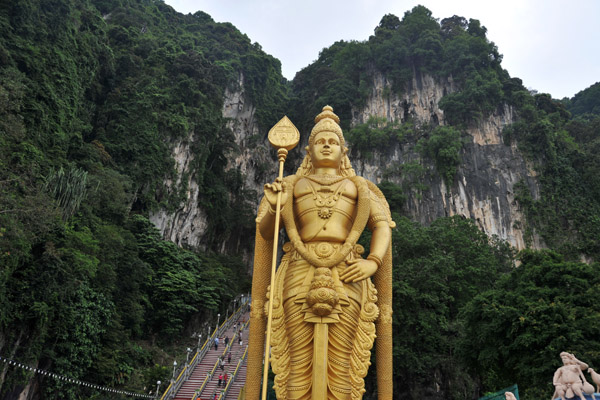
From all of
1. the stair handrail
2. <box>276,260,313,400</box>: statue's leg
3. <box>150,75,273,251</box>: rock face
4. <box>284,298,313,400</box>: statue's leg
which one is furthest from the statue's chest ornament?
<box>150,75,273,251</box>: rock face

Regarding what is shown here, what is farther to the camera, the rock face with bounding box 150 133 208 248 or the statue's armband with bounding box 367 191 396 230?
the rock face with bounding box 150 133 208 248

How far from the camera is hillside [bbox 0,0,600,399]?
33.1 ft

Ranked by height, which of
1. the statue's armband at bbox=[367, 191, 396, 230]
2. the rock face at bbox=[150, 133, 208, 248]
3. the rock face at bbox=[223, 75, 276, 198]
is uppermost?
the rock face at bbox=[223, 75, 276, 198]

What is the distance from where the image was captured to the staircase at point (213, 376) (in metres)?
11.7

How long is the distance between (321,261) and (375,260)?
55 centimetres

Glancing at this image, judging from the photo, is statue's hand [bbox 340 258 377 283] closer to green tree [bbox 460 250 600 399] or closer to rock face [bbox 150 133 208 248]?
green tree [bbox 460 250 600 399]

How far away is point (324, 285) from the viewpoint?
13.1 feet

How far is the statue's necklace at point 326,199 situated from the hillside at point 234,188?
227 inches

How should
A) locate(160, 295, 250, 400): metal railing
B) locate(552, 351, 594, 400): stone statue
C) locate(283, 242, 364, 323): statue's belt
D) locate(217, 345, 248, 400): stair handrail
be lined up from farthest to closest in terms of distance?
locate(160, 295, 250, 400): metal railing → locate(217, 345, 248, 400): stair handrail → locate(552, 351, 594, 400): stone statue → locate(283, 242, 364, 323): statue's belt

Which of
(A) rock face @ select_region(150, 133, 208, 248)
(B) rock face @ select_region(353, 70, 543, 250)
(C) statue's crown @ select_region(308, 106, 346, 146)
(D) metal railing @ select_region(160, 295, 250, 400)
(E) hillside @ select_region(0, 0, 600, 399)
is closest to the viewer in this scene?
(C) statue's crown @ select_region(308, 106, 346, 146)

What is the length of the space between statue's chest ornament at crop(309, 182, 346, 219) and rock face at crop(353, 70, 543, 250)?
20671 mm

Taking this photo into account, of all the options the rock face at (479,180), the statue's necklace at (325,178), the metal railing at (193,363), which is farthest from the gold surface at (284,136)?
the rock face at (479,180)

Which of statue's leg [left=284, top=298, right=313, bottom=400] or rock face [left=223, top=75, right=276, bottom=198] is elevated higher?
rock face [left=223, top=75, right=276, bottom=198]

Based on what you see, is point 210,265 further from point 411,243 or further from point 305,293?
point 305,293
